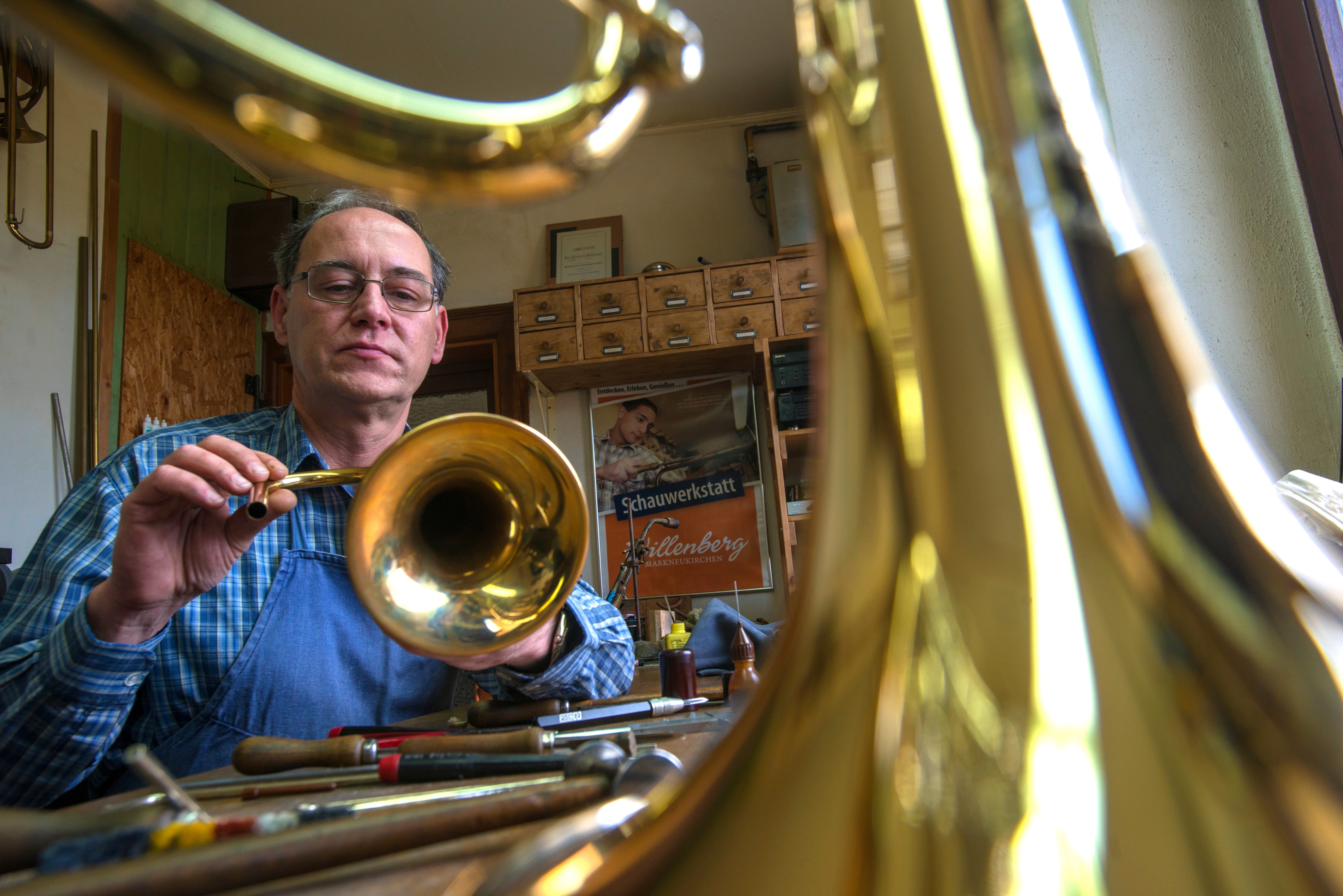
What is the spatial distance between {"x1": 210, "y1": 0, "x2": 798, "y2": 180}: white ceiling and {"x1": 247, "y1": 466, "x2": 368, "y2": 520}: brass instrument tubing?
234cm

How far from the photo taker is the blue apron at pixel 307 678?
0.89 meters

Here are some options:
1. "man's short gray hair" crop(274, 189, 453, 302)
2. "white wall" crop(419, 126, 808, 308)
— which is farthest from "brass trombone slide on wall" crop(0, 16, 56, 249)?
"white wall" crop(419, 126, 808, 308)

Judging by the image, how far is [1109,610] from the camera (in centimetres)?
14

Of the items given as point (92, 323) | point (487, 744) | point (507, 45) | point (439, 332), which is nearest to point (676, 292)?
point (507, 45)

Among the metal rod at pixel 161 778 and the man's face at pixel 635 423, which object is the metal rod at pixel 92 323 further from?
the metal rod at pixel 161 778

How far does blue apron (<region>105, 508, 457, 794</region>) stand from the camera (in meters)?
0.89

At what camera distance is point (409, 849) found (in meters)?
0.29

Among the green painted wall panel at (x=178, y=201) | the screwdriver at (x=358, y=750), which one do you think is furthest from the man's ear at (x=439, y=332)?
the green painted wall panel at (x=178, y=201)

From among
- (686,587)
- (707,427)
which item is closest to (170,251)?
(707,427)

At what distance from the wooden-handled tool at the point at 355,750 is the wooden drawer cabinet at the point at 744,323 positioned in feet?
8.65

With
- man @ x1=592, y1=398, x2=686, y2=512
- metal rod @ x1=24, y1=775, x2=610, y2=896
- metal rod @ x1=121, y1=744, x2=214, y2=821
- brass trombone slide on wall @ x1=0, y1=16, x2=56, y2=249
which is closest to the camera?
metal rod @ x1=24, y1=775, x2=610, y2=896

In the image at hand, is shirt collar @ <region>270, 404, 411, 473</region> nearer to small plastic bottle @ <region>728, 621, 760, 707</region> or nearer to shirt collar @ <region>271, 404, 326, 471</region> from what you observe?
shirt collar @ <region>271, 404, 326, 471</region>

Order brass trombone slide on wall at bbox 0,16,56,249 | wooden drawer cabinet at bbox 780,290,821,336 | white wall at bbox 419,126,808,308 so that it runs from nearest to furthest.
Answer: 1. brass trombone slide on wall at bbox 0,16,56,249
2. wooden drawer cabinet at bbox 780,290,821,336
3. white wall at bbox 419,126,808,308

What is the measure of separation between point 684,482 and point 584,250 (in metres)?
1.20
